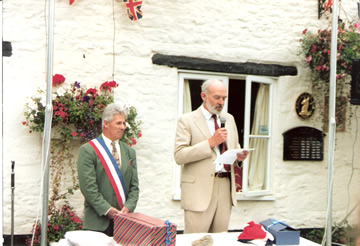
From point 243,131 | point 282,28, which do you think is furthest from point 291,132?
point 282,28

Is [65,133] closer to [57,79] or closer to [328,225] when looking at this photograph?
[57,79]

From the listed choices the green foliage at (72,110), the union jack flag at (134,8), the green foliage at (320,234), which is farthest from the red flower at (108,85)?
the green foliage at (320,234)

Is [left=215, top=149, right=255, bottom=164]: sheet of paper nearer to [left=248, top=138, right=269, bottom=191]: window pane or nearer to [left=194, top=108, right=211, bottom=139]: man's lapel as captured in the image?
[left=194, top=108, right=211, bottom=139]: man's lapel

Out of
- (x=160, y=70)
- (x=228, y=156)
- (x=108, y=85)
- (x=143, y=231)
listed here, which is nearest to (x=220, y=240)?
(x=143, y=231)

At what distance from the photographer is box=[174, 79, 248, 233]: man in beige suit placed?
4.19 meters

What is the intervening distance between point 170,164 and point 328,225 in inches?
86.7

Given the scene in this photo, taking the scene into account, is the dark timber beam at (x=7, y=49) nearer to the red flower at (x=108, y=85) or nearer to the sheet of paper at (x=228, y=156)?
the red flower at (x=108, y=85)

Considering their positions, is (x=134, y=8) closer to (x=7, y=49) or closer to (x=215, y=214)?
(x=7, y=49)

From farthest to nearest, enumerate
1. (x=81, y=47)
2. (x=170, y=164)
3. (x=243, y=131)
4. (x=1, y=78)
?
(x=243, y=131), (x=170, y=164), (x=81, y=47), (x=1, y=78)

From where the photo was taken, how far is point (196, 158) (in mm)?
4184

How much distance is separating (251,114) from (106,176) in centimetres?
344

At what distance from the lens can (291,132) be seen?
274 inches

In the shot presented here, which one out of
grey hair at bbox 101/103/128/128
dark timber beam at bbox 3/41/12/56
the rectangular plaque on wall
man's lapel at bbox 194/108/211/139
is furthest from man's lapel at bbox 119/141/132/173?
the rectangular plaque on wall

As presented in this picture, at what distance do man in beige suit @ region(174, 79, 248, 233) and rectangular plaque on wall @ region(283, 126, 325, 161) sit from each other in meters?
2.75
